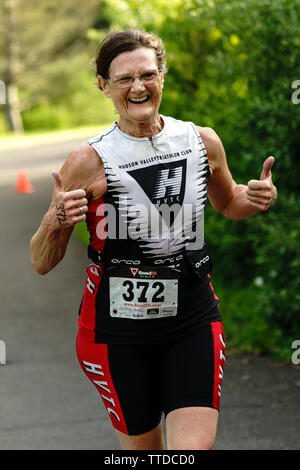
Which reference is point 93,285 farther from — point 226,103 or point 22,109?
point 22,109

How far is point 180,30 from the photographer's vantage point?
8.37m

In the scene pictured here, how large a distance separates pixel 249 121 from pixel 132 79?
10.2 feet

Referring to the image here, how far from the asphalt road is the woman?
189 cm

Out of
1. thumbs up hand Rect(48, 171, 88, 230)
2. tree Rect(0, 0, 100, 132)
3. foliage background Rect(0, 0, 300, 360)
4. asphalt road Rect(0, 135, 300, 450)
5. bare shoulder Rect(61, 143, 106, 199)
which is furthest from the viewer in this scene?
tree Rect(0, 0, 100, 132)

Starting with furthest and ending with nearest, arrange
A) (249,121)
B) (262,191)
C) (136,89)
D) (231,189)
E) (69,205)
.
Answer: (249,121) → (231,189) → (262,191) → (136,89) → (69,205)

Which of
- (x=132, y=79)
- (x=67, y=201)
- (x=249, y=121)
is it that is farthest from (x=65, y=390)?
(x=132, y=79)

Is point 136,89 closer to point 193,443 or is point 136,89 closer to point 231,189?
point 231,189

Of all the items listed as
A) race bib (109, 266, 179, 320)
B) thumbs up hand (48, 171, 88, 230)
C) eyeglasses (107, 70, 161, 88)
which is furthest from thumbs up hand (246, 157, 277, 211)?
thumbs up hand (48, 171, 88, 230)

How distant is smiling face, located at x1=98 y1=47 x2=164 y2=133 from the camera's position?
3.16 meters

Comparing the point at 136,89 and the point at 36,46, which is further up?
the point at 136,89

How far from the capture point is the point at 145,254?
3197 millimetres

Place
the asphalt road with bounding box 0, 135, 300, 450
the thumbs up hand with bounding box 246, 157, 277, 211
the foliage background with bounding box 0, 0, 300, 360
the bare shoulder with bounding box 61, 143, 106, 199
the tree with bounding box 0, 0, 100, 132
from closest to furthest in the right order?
the bare shoulder with bounding box 61, 143, 106, 199, the thumbs up hand with bounding box 246, 157, 277, 211, the asphalt road with bounding box 0, 135, 300, 450, the foliage background with bounding box 0, 0, 300, 360, the tree with bounding box 0, 0, 100, 132

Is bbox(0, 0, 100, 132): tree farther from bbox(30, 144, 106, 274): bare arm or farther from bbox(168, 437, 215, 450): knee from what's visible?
bbox(168, 437, 215, 450): knee
